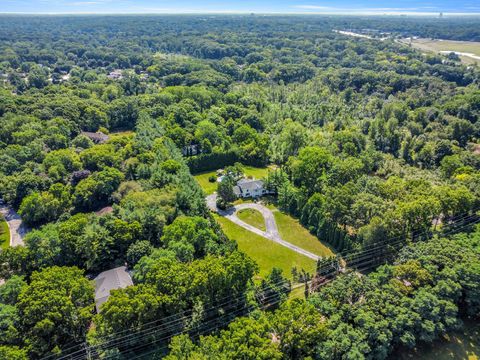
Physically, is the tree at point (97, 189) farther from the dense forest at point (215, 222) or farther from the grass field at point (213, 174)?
the grass field at point (213, 174)

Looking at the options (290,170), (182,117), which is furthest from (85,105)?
(290,170)

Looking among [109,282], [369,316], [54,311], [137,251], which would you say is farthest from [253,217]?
[54,311]

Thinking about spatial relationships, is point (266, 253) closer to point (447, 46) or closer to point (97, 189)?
point (97, 189)

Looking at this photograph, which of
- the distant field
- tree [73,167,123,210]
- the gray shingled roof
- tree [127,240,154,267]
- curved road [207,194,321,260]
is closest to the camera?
tree [127,240,154,267]

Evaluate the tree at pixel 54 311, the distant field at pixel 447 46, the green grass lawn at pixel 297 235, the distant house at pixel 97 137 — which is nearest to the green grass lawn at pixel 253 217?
the green grass lawn at pixel 297 235

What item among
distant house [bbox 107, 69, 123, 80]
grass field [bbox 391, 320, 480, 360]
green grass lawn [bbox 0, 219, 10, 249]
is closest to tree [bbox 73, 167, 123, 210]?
green grass lawn [bbox 0, 219, 10, 249]

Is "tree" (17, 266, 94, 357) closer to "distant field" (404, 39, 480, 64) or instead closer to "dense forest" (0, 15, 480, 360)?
"dense forest" (0, 15, 480, 360)
